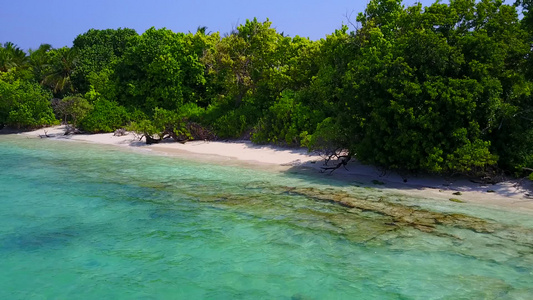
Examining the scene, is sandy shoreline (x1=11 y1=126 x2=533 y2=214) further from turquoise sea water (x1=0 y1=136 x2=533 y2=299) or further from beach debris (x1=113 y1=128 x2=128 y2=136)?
turquoise sea water (x1=0 y1=136 x2=533 y2=299)

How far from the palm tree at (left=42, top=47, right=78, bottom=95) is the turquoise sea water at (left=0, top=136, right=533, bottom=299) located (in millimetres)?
25896

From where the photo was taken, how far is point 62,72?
3791 cm

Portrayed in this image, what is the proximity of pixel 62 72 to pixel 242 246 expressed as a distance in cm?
3533

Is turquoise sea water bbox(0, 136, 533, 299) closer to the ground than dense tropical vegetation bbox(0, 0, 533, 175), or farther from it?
closer to the ground

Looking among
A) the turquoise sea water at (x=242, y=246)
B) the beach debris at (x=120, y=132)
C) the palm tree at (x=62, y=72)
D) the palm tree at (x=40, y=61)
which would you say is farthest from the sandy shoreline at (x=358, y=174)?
Result: the palm tree at (x=40, y=61)

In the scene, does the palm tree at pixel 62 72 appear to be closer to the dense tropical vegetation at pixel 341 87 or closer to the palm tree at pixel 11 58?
the dense tropical vegetation at pixel 341 87

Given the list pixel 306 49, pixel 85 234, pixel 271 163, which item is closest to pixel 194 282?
pixel 85 234

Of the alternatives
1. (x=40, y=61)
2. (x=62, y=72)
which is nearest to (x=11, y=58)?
(x=40, y=61)

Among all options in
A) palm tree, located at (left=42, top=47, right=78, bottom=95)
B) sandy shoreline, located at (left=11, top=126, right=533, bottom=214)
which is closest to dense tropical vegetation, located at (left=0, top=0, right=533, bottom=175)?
palm tree, located at (left=42, top=47, right=78, bottom=95)

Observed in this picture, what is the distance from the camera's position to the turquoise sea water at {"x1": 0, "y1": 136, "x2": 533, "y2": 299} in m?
6.75

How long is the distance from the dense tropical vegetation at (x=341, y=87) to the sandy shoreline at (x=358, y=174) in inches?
23.7

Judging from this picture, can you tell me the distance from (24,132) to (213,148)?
19.4 m

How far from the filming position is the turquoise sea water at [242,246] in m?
6.75

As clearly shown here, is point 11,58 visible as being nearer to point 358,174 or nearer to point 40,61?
point 40,61
